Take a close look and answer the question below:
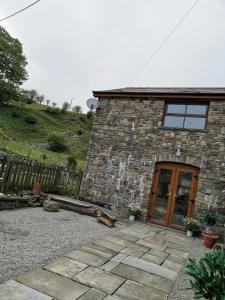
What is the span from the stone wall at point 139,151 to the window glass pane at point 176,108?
290 millimetres

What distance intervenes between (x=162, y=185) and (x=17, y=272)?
21.7 ft

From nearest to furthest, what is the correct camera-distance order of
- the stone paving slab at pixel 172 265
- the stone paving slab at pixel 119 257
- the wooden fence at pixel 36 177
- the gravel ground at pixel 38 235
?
the gravel ground at pixel 38 235 → the stone paving slab at pixel 119 257 → the stone paving slab at pixel 172 265 → the wooden fence at pixel 36 177

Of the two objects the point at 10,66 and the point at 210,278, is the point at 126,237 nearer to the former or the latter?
the point at 210,278

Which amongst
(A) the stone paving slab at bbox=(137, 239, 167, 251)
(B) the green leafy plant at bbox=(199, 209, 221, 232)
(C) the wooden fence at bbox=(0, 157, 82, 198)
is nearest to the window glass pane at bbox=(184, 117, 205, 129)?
(B) the green leafy plant at bbox=(199, 209, 221, 232)

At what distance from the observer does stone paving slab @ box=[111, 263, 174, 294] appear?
4.39 meters

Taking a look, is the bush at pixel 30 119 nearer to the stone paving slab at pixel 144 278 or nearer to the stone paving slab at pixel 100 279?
the stone paving slab at pixel 144 278

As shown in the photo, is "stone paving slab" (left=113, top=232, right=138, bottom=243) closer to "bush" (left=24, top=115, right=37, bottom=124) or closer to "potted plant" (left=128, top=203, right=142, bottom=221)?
"potted plant" (left=128, top=203, right=142, bottom=221)

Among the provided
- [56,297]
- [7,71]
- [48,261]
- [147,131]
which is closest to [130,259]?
[48,261]

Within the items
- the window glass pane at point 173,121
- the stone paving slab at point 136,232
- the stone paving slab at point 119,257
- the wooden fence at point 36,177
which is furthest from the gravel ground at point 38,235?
the window glass pane at point 173,121

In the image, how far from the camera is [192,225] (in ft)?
28.6

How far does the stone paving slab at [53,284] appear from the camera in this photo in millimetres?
3506

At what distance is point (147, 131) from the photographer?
403 inches

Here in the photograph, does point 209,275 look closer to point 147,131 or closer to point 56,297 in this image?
point 56,297

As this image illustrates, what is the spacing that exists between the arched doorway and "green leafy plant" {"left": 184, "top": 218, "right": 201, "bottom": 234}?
44 centimetres
